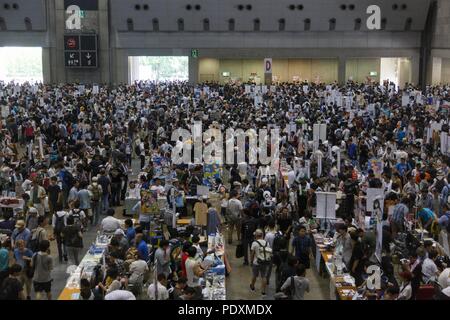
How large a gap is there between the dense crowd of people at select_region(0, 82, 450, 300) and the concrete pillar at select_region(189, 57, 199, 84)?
48.1ft

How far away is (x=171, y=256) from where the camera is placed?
1015 centimetres

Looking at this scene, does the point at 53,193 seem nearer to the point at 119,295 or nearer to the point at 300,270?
the point at 119,295

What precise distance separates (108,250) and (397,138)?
41.7 ft

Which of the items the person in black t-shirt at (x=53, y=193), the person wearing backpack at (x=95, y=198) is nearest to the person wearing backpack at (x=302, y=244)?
the person wearing backpack at (x=95, y=198)

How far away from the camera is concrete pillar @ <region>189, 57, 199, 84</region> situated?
42.2 metres

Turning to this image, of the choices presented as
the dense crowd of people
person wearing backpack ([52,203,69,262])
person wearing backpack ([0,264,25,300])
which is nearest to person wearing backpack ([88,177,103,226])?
Result: the dense crowd of people

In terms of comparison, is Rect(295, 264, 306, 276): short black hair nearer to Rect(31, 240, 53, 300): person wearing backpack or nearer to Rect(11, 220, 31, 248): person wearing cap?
Rect(31, 240, 53, 300): person wearing backpack

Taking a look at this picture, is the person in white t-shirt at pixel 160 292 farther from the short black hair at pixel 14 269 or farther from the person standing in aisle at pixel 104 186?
the person standing in aisle at pixel 104 186

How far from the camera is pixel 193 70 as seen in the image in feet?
139

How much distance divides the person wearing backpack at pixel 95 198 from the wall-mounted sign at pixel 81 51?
27246 millimetres

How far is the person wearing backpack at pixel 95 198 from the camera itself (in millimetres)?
13898

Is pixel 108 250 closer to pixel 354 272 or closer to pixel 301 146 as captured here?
pixel 354 272

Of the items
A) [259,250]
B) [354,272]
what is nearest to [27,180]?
[259,250]

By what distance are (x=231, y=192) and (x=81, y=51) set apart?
29844mm
